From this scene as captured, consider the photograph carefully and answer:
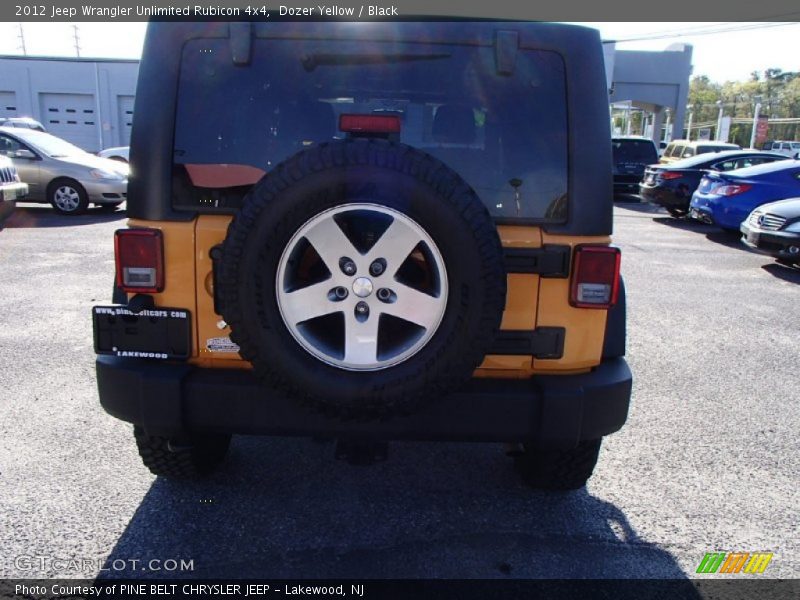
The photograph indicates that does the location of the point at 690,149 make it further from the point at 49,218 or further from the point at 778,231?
the point at 49,218

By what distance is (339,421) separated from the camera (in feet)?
8.14

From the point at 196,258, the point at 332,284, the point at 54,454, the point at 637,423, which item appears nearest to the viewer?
the point at 332,284

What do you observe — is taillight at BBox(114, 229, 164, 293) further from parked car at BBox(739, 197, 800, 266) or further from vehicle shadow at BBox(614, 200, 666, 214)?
vehicle shadow at BBox(614, 200, 666, 214)

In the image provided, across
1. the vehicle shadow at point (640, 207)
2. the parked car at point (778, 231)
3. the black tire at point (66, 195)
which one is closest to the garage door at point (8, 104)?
the black tire at point (66, 195)

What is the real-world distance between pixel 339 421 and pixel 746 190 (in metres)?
11.4

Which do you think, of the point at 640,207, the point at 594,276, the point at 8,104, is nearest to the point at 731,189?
the point at 640,207

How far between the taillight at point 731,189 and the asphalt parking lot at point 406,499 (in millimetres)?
7566

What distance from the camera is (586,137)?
2.54 m

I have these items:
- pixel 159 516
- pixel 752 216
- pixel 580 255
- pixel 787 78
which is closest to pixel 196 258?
pixel 159 516

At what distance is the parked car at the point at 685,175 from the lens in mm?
14906

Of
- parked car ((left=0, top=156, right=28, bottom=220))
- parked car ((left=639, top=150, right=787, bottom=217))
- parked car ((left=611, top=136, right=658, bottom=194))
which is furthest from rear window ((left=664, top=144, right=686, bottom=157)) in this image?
parked car ((left=0, top=156, right=28, bottom=220))

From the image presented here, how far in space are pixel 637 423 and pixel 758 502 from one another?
0.97 meters

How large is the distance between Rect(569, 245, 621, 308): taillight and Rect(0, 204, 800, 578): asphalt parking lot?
1084 mm

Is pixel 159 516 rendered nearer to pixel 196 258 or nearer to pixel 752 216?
pixel 196 258
